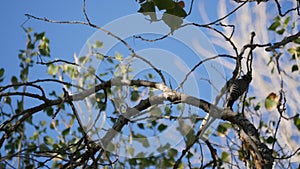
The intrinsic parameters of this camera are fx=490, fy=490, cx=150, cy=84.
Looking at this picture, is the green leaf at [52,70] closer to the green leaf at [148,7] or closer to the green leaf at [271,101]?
the green leaf at [271,101]

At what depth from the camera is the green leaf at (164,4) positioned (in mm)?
833

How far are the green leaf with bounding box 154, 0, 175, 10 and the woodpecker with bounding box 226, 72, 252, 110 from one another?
0.19 metres

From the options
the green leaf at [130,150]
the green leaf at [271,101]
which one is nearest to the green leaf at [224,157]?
the green leaf at [271,101]

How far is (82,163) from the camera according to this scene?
870 millimetres

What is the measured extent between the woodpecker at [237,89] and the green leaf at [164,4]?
189 mm

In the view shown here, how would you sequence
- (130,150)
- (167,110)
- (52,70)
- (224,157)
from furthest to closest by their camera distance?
1. (52,70)
2. (224,157)
3. (130,150)
4. (167,110)

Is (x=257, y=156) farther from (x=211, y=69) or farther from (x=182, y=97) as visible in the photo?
(x=211, y=69)

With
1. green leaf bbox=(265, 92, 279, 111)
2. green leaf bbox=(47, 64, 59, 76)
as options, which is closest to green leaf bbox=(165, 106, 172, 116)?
green leaf bbox=(265, 92, 279, 111)

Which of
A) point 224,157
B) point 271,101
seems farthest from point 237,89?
point 224,157

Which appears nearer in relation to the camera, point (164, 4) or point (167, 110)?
point (164, 4)

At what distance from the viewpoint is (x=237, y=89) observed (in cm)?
90

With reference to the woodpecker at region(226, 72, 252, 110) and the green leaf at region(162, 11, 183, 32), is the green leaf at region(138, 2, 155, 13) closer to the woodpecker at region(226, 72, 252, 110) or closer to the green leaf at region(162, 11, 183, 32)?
the green leaf at region(162, 11, 183, 32)

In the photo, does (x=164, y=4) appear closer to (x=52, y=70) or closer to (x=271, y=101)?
(x=271, y=101)

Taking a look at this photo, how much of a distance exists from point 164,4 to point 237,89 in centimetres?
21
